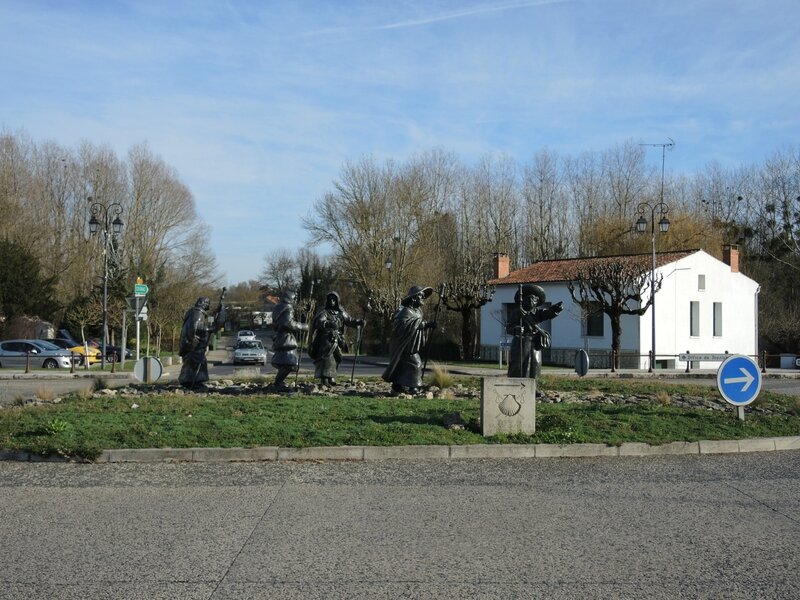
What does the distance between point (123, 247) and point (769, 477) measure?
5051 centimetres

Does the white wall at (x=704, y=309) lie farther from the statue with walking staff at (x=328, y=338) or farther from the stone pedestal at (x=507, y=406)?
the stone pedestal at (x=507, y=406)

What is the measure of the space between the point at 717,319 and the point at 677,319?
10.9 ft

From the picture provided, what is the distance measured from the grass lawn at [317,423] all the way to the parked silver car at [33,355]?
22.4 metres

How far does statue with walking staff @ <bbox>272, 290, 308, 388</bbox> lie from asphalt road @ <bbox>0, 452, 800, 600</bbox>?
6793mm

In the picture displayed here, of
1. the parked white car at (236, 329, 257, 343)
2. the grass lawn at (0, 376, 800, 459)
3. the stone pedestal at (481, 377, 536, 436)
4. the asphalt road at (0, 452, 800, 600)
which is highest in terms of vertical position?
the parked white car at (236, 329, 257, 343)

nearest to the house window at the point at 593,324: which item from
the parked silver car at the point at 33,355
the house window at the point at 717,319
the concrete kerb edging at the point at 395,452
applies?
the house window at the point at 717,319

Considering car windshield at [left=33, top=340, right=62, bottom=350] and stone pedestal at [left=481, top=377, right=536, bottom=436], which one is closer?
stone pedestal at [left=481, top=377, right=536, bottom=436]

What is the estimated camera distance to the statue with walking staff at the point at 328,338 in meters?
17.8

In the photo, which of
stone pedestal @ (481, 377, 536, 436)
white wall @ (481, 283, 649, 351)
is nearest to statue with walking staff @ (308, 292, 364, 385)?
stone pedestal @ (481, 377, 536, 436)

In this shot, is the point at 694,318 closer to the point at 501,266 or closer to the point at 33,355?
the point at 501,266

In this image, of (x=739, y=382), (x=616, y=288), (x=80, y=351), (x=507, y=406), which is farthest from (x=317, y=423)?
(x=80, y=351)

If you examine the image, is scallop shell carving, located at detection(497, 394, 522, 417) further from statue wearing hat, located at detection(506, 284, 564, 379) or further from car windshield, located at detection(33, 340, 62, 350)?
car windshield, located at detection(33, 340, 62, 350)

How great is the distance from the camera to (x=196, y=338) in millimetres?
16656

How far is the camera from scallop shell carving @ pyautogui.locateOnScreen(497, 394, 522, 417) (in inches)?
448
